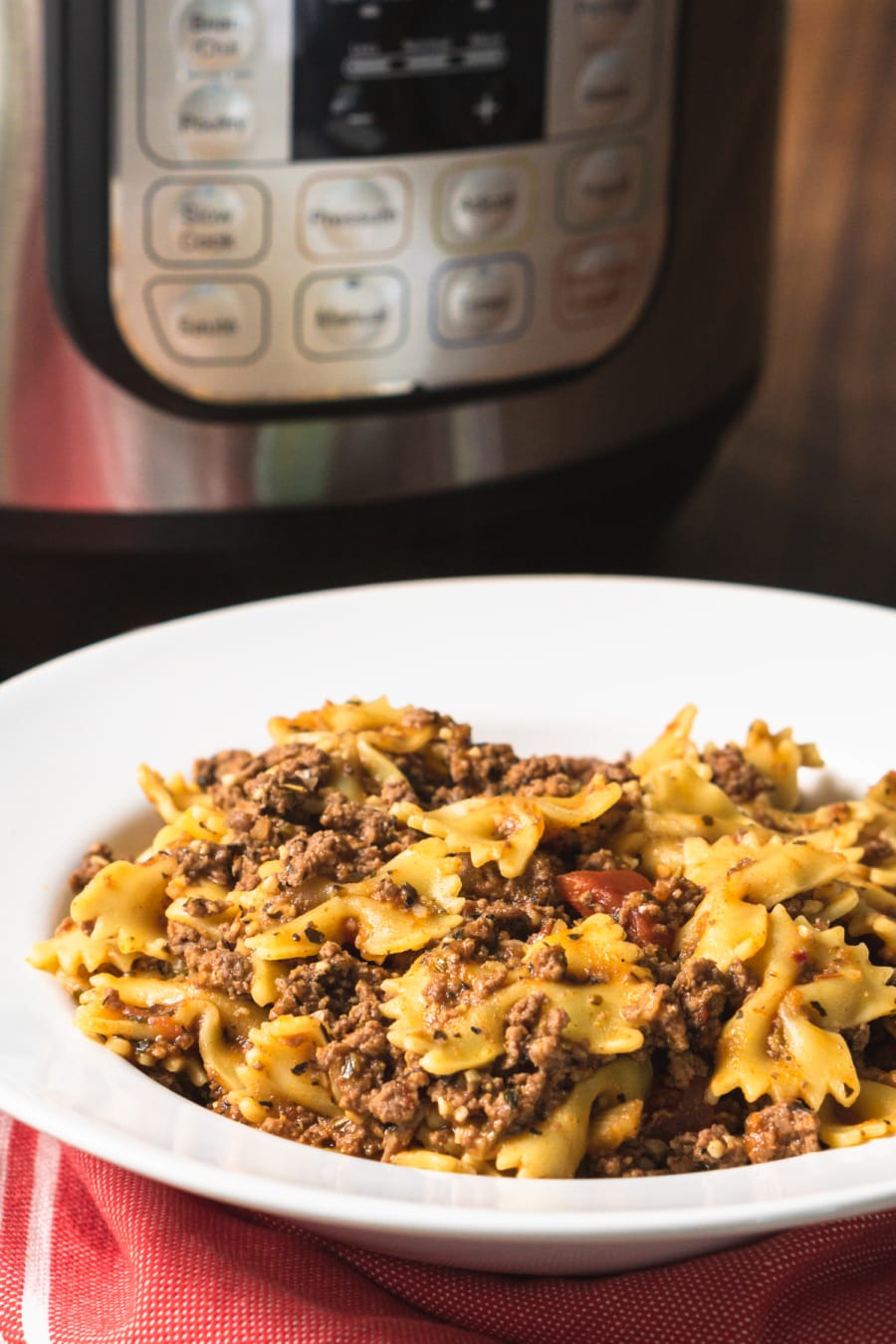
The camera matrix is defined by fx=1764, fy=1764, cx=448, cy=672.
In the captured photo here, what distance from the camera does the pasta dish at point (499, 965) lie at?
971 mm

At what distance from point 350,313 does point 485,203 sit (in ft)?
0.47

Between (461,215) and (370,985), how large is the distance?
2.27ft

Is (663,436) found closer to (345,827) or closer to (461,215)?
(461,215)

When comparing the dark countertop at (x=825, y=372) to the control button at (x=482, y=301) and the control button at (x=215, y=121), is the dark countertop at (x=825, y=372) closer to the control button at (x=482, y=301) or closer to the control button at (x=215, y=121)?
the control button at (x=482, y=301)

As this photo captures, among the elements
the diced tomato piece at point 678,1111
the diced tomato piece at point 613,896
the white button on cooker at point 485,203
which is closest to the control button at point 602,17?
the white button on cooker at point 485,203

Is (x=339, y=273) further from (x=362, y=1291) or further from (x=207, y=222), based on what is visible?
(x=362, y=1291)

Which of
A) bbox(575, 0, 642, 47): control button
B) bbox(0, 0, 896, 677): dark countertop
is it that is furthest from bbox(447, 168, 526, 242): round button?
bbox(0, 0, 896, 677): dark countertop

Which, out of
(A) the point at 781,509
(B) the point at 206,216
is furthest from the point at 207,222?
(A) the point at 781,509

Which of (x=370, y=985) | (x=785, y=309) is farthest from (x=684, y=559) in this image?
(x=370, y=985)

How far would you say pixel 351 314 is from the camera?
1.44 meters

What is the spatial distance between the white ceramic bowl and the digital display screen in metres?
0.38

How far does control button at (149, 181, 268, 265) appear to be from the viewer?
1375 millimetres

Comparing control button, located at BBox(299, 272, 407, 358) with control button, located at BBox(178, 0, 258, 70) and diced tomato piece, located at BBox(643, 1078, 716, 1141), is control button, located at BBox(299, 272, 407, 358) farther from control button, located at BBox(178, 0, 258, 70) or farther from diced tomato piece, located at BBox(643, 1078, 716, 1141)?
diced tomato piece, located at BBox(643, 1078, 716, 1141)

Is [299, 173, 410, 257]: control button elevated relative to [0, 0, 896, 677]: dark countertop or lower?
elevated
